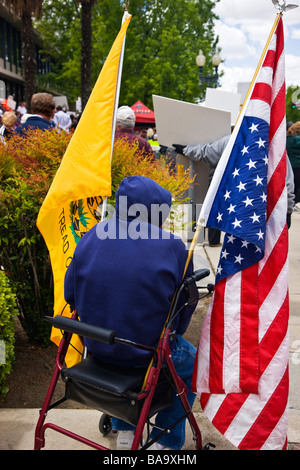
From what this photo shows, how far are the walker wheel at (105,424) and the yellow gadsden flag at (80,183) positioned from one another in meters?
0.43

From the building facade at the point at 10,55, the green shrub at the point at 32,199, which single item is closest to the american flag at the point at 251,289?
the green shrub at the point at 32,199

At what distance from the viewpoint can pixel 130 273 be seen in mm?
2375

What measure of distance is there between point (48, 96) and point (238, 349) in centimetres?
417

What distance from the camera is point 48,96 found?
579 cm

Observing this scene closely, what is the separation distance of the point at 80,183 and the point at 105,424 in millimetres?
1598

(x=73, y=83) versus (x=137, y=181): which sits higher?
(x=73, y=83)

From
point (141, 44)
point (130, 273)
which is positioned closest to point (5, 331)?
point (130, 273)

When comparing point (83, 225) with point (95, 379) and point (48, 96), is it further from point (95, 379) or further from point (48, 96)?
point (48, 96)

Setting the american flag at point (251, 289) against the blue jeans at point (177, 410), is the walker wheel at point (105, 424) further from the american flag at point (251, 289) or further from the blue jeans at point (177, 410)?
the american flag at point (251, 289)

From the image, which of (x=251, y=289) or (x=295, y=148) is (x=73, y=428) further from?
(x=295, y=148)

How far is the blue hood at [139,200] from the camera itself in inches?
99.0

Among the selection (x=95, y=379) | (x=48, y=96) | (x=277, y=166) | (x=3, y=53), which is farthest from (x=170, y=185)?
(x=3, y=53)

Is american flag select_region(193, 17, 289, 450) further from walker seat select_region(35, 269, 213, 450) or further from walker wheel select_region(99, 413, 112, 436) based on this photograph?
walker wheel select_region(99, 413, 112, 436)
